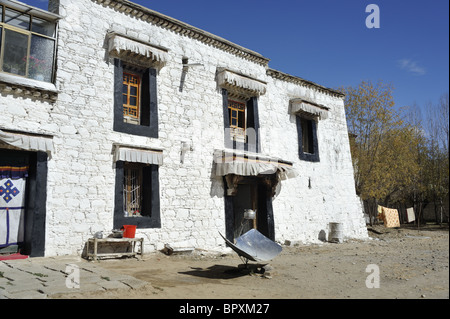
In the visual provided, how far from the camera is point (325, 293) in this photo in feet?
19.4

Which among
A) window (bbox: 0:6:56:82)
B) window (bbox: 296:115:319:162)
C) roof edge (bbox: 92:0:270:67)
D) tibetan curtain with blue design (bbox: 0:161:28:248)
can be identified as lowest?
tibetan curtain with blue design (bbox: 0:161:28:248)

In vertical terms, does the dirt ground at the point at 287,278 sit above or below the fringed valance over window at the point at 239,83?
below

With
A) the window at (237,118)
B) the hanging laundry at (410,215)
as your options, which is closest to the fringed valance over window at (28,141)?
the window at (237,118)

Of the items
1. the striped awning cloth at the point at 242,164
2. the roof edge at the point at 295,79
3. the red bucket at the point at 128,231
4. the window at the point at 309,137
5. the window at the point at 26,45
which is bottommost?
the red bucket at the point at 128,231

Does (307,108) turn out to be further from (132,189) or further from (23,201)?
(23,201)

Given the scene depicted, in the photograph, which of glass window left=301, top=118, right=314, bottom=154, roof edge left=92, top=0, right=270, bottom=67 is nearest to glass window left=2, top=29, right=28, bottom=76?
roof edge left=92, top=0, right=270, bottom=67

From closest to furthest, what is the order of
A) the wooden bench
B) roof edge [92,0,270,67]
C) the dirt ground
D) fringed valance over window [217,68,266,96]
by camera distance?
the dirt ground → the wooden bench → roof edge [92,0,270,67] → fringed valance over window [217,68,266,96]

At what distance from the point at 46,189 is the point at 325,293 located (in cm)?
671

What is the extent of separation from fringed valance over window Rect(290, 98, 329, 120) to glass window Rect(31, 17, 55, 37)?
31.9 ft

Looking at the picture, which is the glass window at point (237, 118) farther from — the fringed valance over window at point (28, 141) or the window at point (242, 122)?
the fringed valance over window at point (28, 141)

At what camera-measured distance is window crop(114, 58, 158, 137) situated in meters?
10.1

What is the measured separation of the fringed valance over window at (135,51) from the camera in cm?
977

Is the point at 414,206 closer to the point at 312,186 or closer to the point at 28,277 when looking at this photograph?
the point at 312,186

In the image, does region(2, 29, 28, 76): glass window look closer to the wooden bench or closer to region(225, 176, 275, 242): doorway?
the wooden bench
